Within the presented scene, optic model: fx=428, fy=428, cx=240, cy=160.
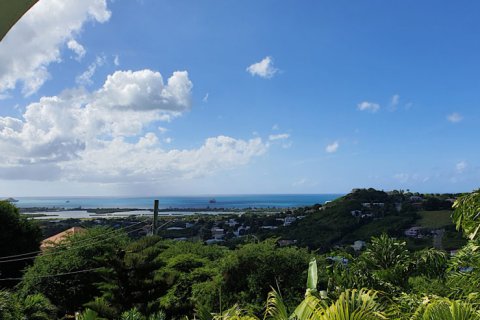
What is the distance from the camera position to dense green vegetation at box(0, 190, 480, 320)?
330cm

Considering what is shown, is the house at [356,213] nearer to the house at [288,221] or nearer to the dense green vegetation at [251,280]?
the house at [288,221]

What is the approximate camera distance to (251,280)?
12656mm

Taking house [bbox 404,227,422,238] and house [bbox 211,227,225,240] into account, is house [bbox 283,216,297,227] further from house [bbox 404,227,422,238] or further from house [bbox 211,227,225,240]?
house [bbox 404,227,422,238]

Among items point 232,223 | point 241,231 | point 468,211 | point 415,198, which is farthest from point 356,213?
point 468,211

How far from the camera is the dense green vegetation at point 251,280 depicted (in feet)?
10.8

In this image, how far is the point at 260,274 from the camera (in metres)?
12.8

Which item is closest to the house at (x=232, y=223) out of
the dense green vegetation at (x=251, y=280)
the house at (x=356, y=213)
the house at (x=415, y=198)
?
the house at (x=356, y=213)

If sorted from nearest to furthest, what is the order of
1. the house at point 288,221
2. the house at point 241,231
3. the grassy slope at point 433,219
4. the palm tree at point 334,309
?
the palm tree at point 334,309 → the grassy slope at point 433,219 → the house at point 241,231 → the house at point 288,221

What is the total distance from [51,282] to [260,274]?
30.2ft

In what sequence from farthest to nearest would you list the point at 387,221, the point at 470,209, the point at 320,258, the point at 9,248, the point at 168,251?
1. the point at 387,221
2. the point at 9,248
3. the point at 168,251
4. the point at 320,258
5. the point at 470,209

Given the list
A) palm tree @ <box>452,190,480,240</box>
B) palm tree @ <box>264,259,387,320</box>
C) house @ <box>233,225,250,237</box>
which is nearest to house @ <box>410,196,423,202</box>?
house @ <box>233,225,250,237</box>

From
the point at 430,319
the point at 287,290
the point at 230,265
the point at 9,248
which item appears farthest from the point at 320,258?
the point at 9,248

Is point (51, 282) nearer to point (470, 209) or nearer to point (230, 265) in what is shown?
point (230, 265)

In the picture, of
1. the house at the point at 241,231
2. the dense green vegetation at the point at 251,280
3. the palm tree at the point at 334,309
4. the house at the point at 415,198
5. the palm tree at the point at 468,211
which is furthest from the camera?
the house at the point at 415,198
